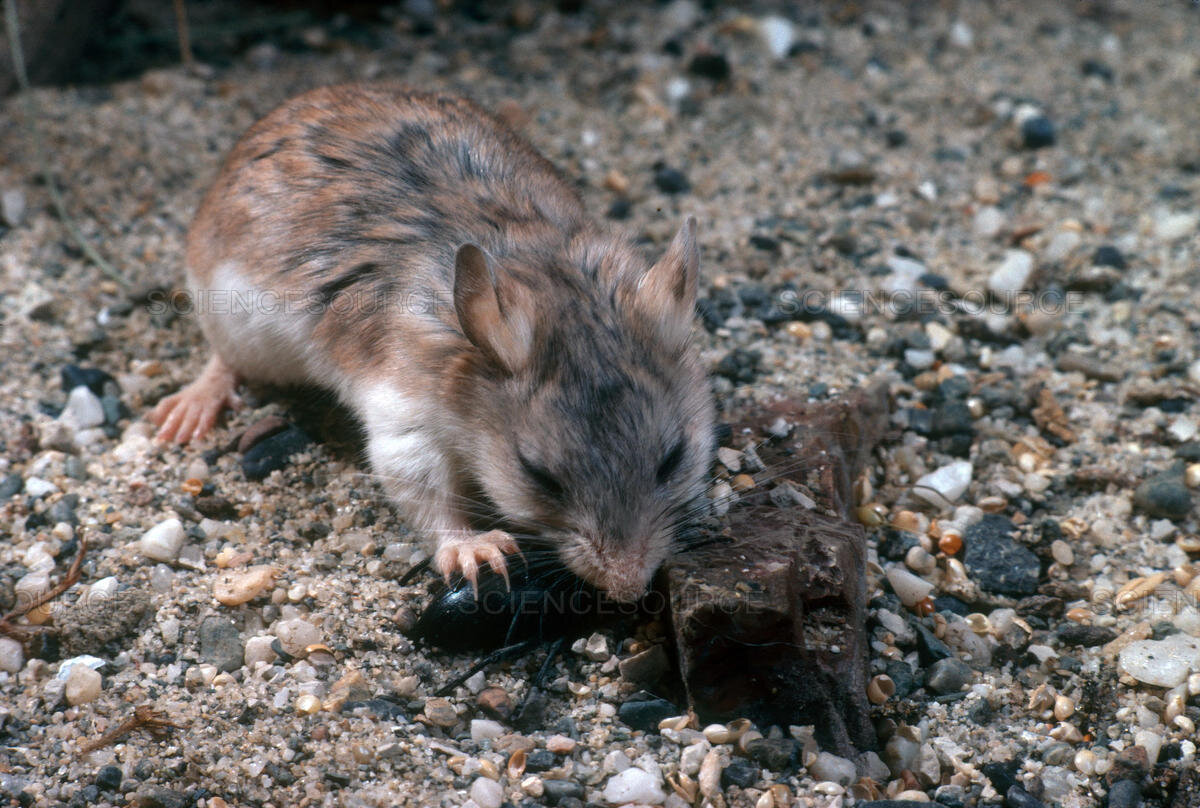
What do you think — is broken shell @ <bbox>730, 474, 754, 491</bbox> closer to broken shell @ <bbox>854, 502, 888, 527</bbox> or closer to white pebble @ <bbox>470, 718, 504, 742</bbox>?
broken shell @ <bbox>854, 502, 888, 527</bbox>

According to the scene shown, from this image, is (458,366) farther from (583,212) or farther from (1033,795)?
(1033,795)

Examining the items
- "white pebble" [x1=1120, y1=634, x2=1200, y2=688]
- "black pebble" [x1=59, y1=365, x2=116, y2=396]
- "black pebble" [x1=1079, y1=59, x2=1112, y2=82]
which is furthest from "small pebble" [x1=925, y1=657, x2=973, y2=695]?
"black pebble" [x1=1079, y1=59, x2=1112, y2=82]

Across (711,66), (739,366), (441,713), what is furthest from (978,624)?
(711,66)

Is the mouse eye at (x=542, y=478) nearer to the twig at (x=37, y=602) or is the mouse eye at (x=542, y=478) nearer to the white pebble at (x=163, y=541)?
the white pebble at (x=163, y=541)

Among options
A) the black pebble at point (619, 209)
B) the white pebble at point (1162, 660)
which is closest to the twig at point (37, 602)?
the black pebble at point (619, 209)

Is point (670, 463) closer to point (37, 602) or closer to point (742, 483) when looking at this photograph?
point (742, 483)
